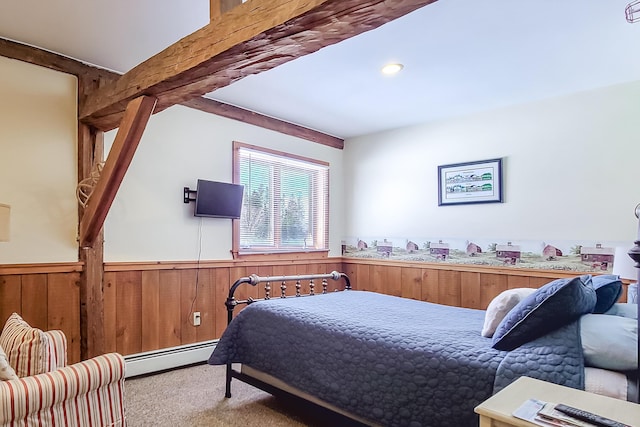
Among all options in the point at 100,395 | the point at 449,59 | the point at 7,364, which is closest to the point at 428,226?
the point at 449,59

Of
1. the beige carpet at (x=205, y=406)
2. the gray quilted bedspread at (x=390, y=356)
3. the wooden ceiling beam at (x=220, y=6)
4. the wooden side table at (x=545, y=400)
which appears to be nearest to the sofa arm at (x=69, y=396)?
the beige carpet at (x=205, y=406)

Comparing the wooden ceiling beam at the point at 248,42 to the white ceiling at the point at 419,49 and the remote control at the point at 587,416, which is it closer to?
the white ceiling at the point at 419,49

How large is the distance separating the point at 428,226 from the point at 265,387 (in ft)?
8.34

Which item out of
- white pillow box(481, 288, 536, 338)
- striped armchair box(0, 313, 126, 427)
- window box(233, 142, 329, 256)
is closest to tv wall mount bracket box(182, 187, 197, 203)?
window box(233, 142, 329, 256)

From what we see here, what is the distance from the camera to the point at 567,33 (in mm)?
2473

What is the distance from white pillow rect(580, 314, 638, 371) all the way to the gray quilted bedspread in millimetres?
48

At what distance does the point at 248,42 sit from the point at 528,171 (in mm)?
3022

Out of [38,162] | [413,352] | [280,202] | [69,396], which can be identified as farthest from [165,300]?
[413,352]

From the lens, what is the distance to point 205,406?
106 inches

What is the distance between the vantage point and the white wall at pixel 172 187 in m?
3.24

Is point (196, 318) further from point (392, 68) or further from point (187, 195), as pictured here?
point (392, 68)

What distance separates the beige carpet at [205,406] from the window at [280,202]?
129 centimetres

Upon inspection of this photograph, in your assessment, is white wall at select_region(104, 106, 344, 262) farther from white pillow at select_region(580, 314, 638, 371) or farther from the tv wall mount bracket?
white pillow at select_region(580, 314, 638, 371)

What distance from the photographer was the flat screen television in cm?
359
